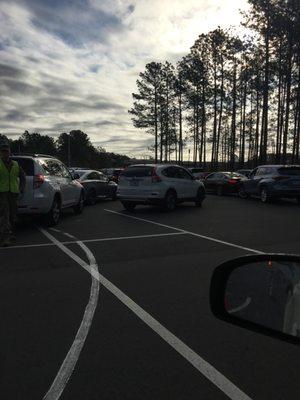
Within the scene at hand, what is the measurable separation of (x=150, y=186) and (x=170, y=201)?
0.98 m

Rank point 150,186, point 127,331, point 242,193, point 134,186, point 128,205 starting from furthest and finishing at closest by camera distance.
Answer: point 242,193 < point 128,205 < point 134,186 < point 150,186 < point 127,331

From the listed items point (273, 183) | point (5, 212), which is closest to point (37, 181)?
point (5, 212)

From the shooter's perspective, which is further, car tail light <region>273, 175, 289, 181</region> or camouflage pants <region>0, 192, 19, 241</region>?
car tail light <region>273, 175, 289, 181</region>

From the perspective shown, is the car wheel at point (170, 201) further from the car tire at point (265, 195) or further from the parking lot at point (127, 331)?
the parking lot at point (127, 331)

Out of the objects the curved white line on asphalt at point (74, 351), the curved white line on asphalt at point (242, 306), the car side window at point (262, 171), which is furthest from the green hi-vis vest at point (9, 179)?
the car side window at point (262, 171)

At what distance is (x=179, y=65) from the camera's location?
57062 millimetres

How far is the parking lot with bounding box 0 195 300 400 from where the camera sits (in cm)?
362

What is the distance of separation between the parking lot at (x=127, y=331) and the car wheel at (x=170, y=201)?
715 cm

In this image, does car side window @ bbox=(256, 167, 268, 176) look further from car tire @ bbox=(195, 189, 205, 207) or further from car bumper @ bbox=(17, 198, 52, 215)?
car bumper @ bbox=(17, 198, 52, 215)

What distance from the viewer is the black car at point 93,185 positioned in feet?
64.7

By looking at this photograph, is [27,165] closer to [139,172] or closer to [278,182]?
[139,172]

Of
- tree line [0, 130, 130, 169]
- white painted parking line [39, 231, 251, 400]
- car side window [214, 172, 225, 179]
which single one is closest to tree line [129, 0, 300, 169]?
car side window [214, 172, 225, 179]

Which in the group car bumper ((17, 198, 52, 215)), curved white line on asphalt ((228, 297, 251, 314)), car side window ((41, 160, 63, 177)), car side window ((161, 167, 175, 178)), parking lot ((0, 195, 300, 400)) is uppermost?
car side window ((41, 160, 63, 177))

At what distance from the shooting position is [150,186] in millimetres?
17047
